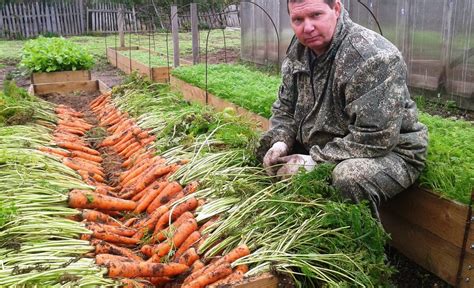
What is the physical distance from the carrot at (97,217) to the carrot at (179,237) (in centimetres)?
64

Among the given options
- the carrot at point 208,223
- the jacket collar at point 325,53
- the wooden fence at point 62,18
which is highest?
the wooden fence at point 62,18

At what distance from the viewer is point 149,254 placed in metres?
3.17

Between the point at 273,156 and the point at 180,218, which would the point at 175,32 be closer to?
the point at 273,156

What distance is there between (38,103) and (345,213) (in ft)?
17.6

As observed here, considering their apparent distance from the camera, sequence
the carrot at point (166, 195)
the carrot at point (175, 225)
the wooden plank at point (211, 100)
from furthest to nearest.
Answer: the wooden plank at point (211, 100), the carrot at point (166, 195), the carrot at point (175, 225)

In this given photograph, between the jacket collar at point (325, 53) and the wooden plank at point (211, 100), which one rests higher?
the jacket collar at point (325, 53)

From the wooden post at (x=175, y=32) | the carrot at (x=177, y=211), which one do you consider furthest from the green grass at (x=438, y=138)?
the wooden post at (x=175, y=32)

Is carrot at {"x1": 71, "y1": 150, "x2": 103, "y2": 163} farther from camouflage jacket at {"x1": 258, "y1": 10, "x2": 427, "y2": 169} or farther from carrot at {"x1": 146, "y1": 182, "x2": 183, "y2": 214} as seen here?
camouflage jacket at {"x1": 258, "y1": 10, "x2": 427, "y2": 169}

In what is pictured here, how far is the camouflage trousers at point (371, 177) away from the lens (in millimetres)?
2666

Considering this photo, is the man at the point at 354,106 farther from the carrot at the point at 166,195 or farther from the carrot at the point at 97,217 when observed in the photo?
the carrot at the point at 97,217

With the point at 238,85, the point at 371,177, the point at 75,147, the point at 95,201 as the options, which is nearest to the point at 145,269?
the point at 95,201

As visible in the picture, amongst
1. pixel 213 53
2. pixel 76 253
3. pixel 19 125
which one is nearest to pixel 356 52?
pixel 76 253

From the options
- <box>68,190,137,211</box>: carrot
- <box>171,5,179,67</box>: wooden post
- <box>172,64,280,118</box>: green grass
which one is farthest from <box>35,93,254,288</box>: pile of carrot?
<box>171,5,179,67</box>: wooden post

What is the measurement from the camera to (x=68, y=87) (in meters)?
8.63
